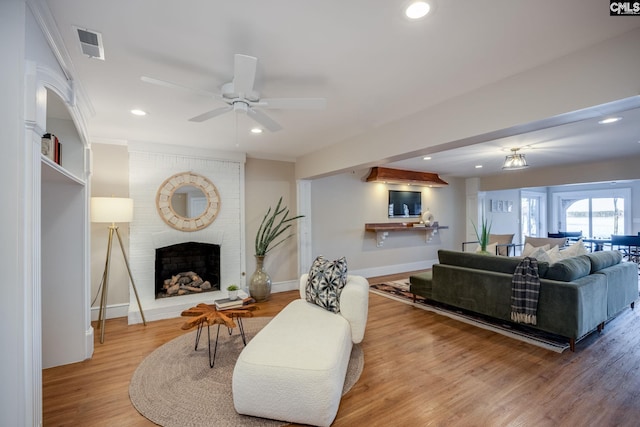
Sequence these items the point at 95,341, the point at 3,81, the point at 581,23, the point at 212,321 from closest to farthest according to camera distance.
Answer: the point at 3,81 < the point at 581,23 < the point at 212,321 < the point at 95,341

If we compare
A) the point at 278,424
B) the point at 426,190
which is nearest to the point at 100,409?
the point at 278,424

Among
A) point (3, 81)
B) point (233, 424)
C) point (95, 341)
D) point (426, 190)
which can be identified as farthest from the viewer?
point (426, 190)

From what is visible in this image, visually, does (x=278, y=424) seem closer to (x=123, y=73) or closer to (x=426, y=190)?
(x=123, y=73)

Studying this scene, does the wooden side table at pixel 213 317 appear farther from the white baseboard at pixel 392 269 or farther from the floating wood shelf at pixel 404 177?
the floating wood shelf at pixel 404 177

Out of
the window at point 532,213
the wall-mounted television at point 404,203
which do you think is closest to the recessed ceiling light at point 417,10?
the wall-mounted television at point 404,203

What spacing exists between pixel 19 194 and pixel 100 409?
1.67 meters

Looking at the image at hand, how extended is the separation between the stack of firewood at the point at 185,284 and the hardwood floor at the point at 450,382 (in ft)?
2.92

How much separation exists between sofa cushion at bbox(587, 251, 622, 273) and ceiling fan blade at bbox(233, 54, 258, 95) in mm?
4030

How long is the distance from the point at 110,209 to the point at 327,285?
268cm

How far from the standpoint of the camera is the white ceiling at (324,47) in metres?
1.47

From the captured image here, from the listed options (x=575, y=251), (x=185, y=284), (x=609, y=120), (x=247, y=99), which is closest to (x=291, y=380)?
(x=247, y=99)

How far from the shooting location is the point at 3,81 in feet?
4.11

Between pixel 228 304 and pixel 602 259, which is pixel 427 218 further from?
pixel 228 304

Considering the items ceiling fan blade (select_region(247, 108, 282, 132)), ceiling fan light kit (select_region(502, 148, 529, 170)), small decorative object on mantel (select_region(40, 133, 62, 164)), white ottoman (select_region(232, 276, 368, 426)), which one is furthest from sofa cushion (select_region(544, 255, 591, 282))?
small decorative object on mantel (select_region(40, 133, 62, 164))
